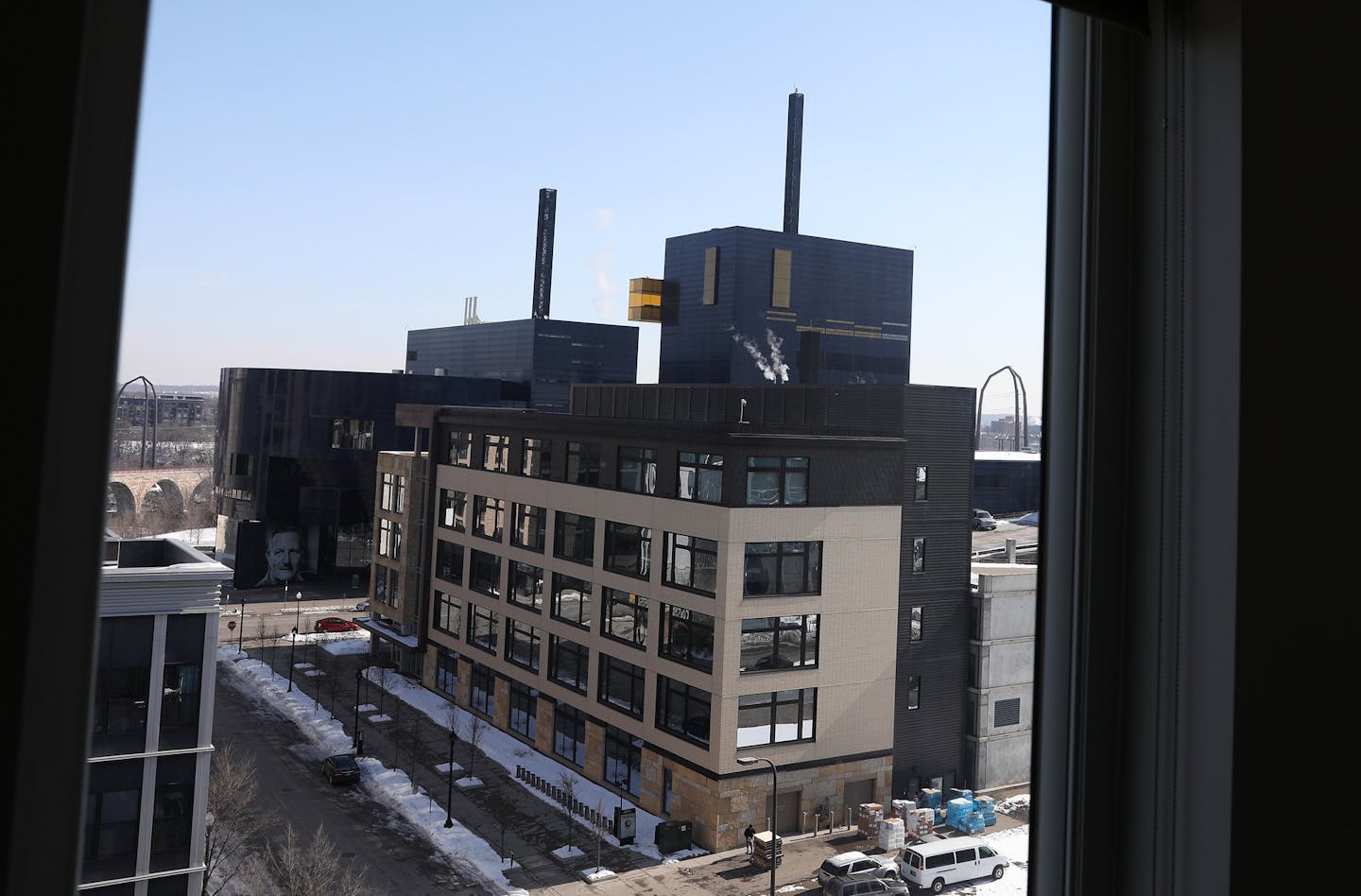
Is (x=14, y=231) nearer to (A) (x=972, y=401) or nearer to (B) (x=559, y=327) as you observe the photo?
(A) (x=972, y=401)

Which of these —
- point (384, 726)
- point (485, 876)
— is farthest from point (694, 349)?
point (485, 876)

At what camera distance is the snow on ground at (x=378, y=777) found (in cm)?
495

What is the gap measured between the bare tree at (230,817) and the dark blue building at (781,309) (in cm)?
2448

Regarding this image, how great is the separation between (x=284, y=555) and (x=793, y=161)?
28888mm

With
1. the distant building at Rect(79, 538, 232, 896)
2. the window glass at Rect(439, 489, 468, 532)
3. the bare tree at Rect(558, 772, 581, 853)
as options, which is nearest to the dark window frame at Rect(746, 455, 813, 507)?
the bare tree at Rect(558, 772, 581, 853)

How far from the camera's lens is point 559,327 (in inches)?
914

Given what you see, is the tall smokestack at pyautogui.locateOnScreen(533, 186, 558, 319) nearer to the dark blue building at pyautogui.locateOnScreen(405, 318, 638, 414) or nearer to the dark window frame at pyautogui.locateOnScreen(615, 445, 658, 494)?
the dark blue building at pyautogui.locateOnScreen(405, 318, 638, 414)

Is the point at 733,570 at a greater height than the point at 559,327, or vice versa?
the point at 559,327

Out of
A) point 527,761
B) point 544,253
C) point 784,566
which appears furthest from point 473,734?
point 544,253

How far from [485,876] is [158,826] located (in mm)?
3863

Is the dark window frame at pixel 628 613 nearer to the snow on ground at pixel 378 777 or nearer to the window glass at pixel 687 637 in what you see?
the window glass at pixel 687 637

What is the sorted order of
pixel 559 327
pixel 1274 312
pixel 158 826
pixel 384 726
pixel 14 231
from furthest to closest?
pixel 559 327 < pixel 384 726 < pixel 158 826 < pixel 1274 312 < pixel 14 231

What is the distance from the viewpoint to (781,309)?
2878 cm

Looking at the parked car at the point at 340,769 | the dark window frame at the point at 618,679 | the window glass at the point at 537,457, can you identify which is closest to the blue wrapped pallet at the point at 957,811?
the dark window frame at the point at 618,679
